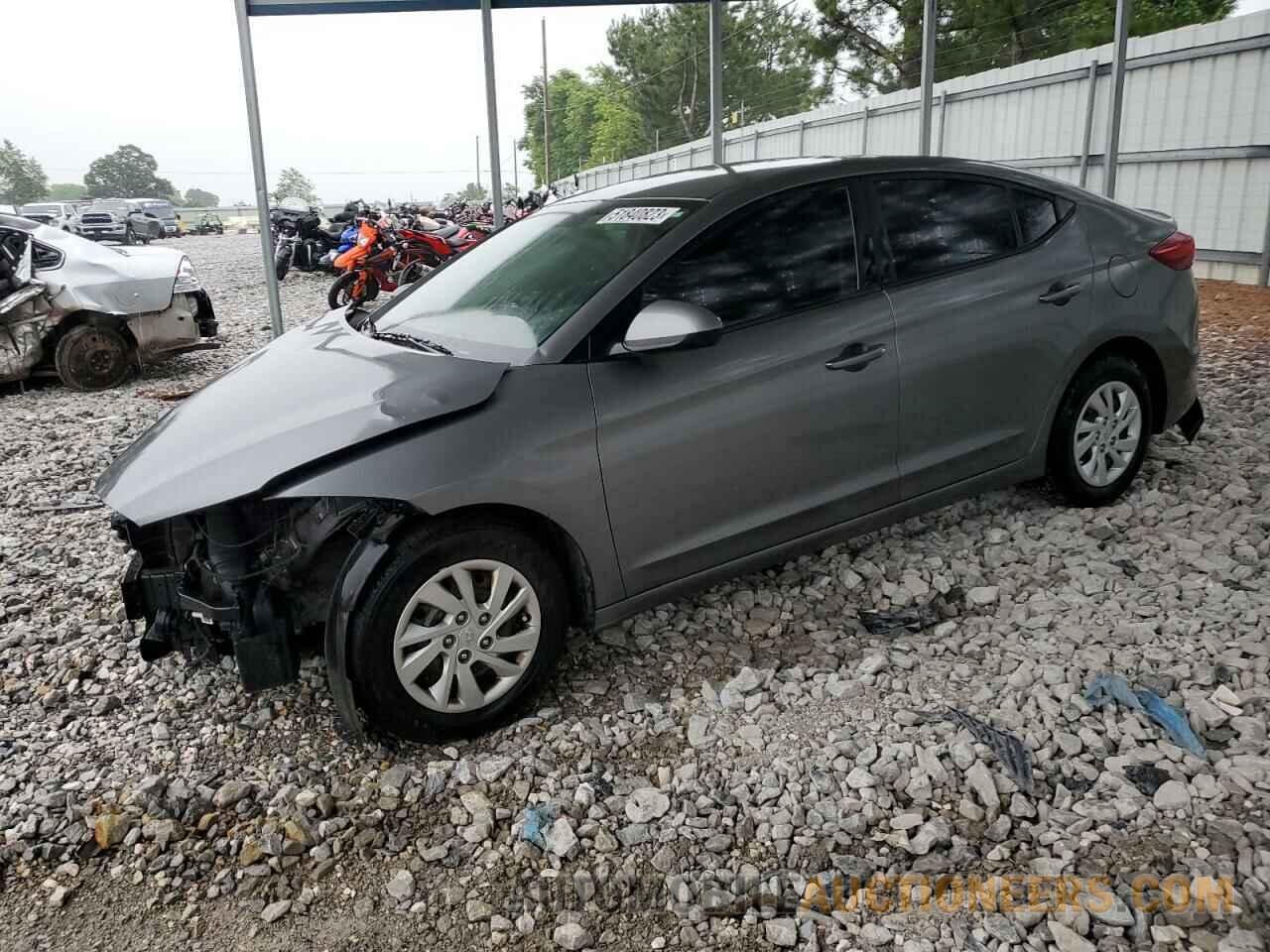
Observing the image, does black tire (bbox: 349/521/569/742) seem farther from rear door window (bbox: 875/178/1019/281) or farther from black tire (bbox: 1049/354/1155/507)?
black tire (bbox: 1049/354/1155/507)

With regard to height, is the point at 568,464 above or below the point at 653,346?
below

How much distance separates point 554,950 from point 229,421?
5.95 feet

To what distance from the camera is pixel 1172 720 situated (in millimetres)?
2840

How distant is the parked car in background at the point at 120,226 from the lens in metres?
31.3

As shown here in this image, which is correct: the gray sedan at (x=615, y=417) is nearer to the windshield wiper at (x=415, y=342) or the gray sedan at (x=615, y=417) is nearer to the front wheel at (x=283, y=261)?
the windshield wiper at (x=415, y=342)

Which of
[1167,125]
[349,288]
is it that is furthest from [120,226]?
[1167,125]

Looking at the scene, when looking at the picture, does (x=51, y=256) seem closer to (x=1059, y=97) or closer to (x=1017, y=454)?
(x=1017, y=454)

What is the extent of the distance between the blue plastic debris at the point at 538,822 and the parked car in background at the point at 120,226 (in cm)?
3100

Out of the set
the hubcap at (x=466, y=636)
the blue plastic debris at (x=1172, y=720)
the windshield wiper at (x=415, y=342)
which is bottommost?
the blue plastic debris at (x=1172, y=720)

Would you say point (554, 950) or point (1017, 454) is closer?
point (554, 950)

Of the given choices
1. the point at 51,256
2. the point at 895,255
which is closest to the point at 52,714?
the point at 895,255

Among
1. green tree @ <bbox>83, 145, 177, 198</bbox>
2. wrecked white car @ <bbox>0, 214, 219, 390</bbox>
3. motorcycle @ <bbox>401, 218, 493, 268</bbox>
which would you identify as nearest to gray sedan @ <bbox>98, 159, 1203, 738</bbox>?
wrecked white car @ <bbox>0, 214, 219, 390</bbox>

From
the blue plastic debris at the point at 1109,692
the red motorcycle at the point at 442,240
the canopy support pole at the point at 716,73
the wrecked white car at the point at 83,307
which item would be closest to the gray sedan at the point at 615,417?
the blue plastic debris at the point at 1109,692

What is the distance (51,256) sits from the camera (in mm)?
7980
